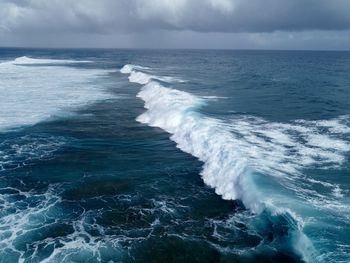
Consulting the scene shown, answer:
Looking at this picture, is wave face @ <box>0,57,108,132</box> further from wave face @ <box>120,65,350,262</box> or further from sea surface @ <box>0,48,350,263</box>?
wave face @ <box>120,65,350,262</box>

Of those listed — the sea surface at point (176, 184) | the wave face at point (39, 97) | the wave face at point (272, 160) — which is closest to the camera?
the sea surface at point (176, 184)

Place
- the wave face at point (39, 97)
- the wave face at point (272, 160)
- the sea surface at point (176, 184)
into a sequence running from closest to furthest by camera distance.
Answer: the sea surface at point (176, 184) < the wave face at point (272, 160) < the wave face at point (39, 97)

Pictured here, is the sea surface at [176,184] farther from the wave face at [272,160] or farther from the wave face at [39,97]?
the wave face at [39,97]

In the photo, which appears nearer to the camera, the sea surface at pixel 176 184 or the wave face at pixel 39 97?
the sea surface at pixel 176 184

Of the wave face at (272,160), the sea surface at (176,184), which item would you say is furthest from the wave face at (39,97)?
the wave face at (272,160)

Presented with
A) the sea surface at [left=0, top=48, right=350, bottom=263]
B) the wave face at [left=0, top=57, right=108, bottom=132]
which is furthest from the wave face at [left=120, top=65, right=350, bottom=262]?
the wave face at [left=0, top=57, right=108, bottom=132]

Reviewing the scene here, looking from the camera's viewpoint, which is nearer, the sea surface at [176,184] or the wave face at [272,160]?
the sea surface at [176,184]
